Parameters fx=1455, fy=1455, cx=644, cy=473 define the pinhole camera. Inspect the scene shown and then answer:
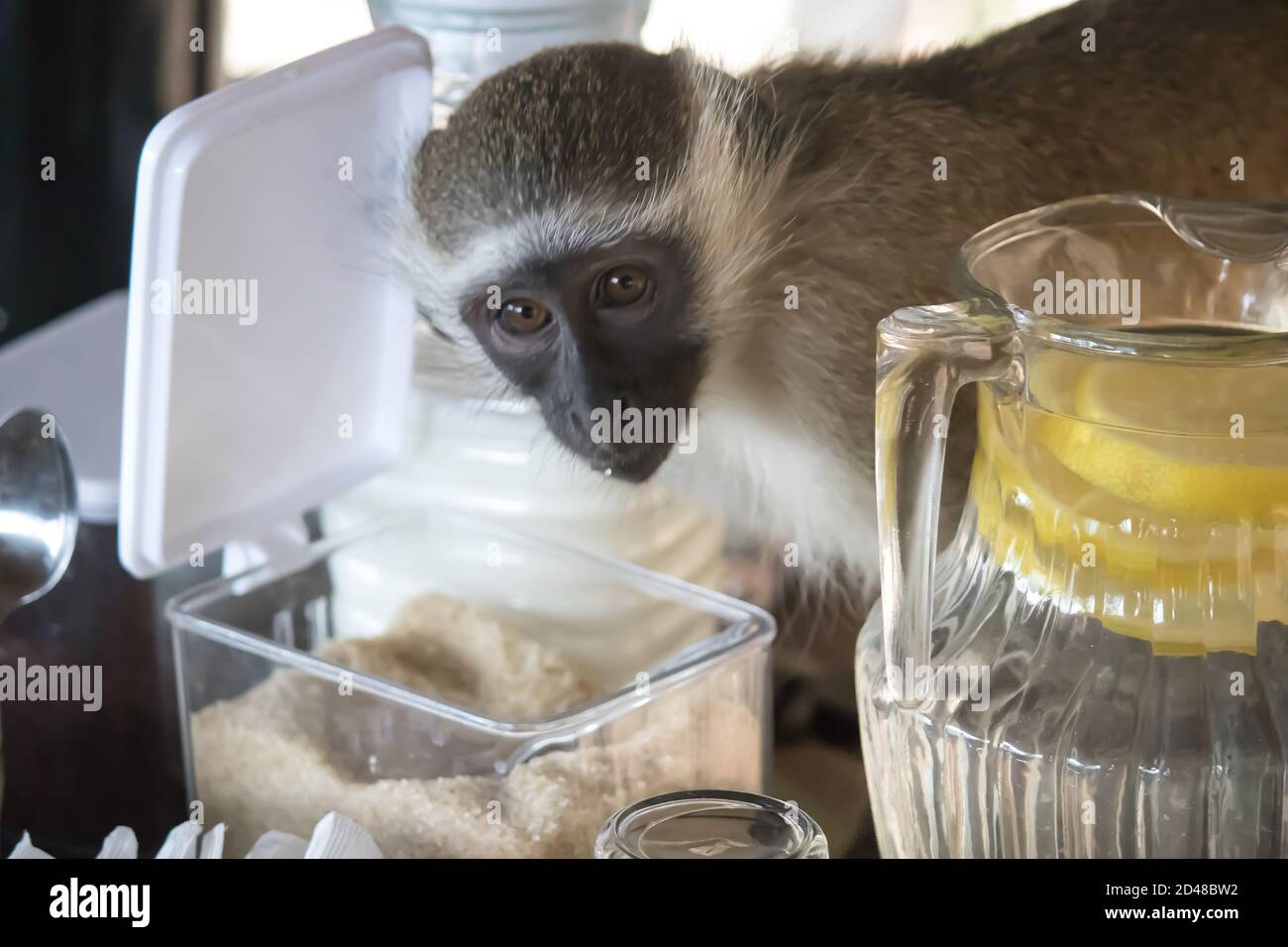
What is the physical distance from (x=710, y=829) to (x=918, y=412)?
0.75 feet

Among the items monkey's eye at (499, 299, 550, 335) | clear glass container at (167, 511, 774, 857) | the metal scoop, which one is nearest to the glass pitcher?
clear glass container at (167, 511, 774, 857)

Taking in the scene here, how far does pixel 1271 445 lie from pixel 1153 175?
503 millimetres

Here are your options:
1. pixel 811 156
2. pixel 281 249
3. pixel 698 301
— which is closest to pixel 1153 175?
pixel 811 156

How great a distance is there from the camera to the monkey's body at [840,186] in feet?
3.55

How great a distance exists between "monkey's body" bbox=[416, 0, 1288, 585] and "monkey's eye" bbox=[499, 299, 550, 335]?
18 mm

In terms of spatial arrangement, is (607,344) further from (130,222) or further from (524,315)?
(130,222)

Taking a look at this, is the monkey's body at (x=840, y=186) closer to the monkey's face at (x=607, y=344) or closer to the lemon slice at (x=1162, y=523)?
the monkey's face at (x=607, y=344)

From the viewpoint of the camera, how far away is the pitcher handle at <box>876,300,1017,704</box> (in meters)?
0.69

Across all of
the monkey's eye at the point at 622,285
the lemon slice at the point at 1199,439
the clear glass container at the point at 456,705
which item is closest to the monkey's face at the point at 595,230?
the monkey's eye at the point at 622,285

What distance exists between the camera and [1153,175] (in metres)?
1.11

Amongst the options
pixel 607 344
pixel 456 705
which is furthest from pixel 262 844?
pixel 607 344
